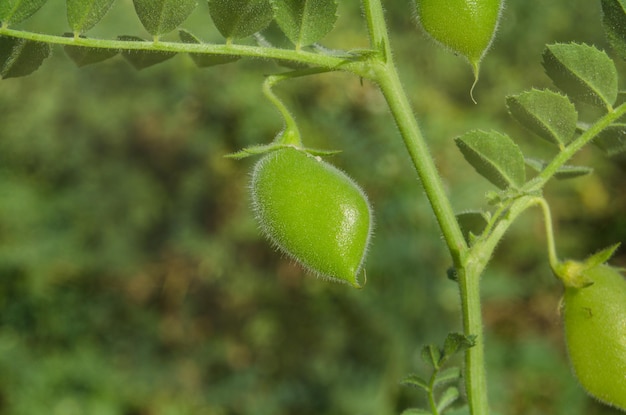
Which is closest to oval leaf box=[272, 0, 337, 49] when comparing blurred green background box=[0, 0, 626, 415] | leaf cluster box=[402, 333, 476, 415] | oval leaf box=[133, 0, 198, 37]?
oval leaf box=[133, 0, 198, 37]

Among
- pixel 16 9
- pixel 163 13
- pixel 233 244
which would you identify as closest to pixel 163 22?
pixel 163 13

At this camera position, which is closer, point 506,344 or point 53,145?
point 506,344

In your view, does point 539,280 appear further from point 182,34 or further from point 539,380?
point 182,34

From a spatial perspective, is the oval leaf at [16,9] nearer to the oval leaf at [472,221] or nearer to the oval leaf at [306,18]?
the oval leaf at [306,18]

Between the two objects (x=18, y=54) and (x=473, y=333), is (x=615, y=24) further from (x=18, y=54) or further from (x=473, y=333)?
(x=18, y=54)

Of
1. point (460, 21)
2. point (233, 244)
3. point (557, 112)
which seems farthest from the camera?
point (233, 244)

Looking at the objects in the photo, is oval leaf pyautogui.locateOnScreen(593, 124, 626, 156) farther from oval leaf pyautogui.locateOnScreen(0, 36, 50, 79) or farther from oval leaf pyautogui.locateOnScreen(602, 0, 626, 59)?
oval leaf pyautogui.locateOnScreen(0, 36, 50, 79)

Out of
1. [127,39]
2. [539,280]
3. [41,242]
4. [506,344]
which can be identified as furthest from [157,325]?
[127,39]
